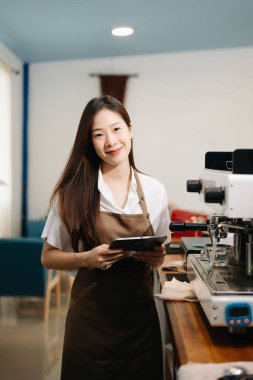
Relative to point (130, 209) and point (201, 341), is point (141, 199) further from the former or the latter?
point (201, 341)

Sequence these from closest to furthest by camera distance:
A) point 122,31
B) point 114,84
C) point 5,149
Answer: point 122,31
point 5,149
point 114,84

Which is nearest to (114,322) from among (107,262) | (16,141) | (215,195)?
(107,262)

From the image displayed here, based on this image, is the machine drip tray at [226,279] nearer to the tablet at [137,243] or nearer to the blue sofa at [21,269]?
the tablet at [137,243]

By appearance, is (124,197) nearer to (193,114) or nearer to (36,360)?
(36,360)

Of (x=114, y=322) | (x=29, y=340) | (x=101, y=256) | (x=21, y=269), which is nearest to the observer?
(x=101, y=256)

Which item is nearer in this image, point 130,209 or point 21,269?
point 130,209

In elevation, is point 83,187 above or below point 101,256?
above

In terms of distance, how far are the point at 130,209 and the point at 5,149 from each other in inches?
133

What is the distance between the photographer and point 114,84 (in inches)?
210

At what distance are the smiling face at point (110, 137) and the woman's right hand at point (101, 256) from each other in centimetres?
35

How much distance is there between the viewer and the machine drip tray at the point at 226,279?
120cm

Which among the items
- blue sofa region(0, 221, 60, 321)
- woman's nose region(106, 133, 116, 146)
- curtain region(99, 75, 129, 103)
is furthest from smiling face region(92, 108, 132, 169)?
curtain region(99, 75, 129, 103)

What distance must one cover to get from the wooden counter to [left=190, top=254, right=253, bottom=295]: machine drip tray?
0.45ft

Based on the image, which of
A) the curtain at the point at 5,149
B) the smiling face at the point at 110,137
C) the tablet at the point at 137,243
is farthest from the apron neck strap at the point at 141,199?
the curtain at the point at 5,149
